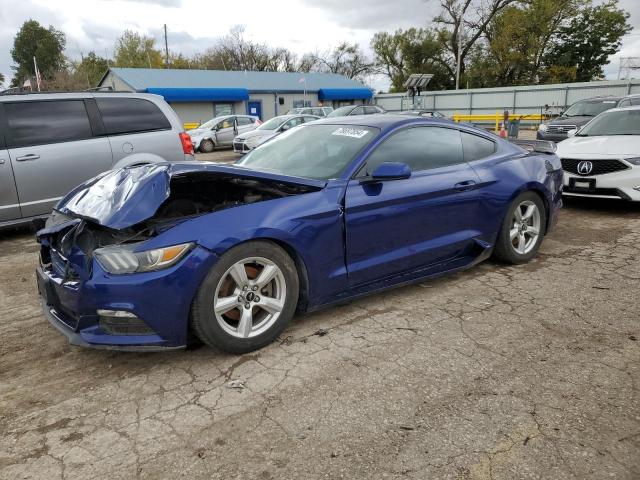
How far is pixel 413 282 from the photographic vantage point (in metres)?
4.02

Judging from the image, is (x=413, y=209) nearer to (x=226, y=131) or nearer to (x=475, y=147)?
(x=475, y=147)

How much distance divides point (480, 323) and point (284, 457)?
1.95 m

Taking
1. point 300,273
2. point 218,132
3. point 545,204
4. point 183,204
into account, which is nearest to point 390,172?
point 300,273

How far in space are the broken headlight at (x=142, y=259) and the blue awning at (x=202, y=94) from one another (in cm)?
3057

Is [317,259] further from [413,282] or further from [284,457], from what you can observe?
[284,457]

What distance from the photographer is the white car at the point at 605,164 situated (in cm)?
664

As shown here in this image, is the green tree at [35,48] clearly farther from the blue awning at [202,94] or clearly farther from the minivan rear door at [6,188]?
the minivan rear door at [6,188]

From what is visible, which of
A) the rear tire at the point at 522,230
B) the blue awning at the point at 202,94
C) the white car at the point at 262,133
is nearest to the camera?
the rear tire at the point at 522,230

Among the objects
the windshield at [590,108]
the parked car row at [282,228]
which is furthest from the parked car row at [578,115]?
the parked car row at [282,228]

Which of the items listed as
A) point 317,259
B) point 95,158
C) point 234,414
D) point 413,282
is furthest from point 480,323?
point 95,158

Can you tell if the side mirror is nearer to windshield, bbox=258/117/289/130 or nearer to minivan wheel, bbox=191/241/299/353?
minivan wheel, bbox=191/241/299/353

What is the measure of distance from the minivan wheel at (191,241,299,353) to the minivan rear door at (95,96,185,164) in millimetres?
4367

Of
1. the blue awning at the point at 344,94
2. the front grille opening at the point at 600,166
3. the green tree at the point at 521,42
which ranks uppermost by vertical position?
the green tree at the point at 521,42

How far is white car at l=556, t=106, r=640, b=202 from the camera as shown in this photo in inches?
261
